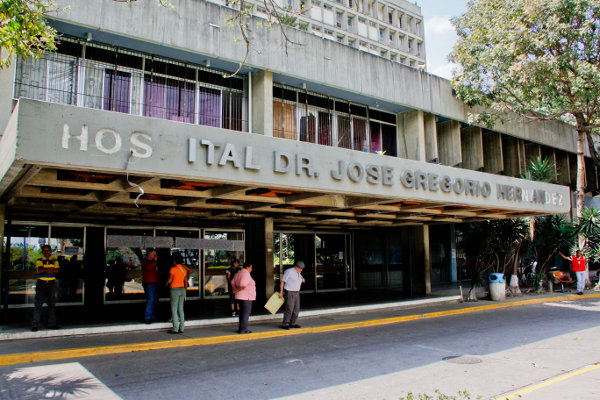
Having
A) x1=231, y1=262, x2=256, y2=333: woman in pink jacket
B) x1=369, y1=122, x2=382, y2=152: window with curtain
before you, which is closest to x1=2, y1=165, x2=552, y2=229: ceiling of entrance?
x1=231, y1=262, x2=256, y2=333: woman in pink jacket

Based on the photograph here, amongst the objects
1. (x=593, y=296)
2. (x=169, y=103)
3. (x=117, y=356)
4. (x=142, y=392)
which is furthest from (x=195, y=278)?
(x=593, y=296)

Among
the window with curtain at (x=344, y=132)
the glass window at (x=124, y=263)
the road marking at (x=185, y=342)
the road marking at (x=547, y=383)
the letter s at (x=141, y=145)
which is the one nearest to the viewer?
the road marking at (x=547, y=383)

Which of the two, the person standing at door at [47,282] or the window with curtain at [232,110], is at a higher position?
the window with curtain at [232,110]

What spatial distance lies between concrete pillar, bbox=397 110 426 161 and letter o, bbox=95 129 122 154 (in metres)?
12.2

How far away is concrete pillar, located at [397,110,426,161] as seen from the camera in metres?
17.2

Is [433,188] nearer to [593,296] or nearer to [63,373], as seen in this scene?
[63,373]

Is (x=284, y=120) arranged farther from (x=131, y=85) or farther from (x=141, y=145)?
(x=141, y=145)

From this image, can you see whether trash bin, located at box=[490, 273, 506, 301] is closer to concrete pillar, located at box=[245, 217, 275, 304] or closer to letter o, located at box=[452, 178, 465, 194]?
letter o, located at box=[452, 178, 465, 194]

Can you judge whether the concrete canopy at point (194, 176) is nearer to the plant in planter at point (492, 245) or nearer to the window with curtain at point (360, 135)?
the plant in planter at point (492, 245)

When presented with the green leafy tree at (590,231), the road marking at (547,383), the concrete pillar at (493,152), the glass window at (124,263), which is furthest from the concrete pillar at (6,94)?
the green leafy tree at (590,231)

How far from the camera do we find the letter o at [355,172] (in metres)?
10.1

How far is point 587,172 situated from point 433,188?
21.4m

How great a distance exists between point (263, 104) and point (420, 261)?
931 cm

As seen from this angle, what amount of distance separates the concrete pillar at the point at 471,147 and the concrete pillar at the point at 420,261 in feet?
13.3
